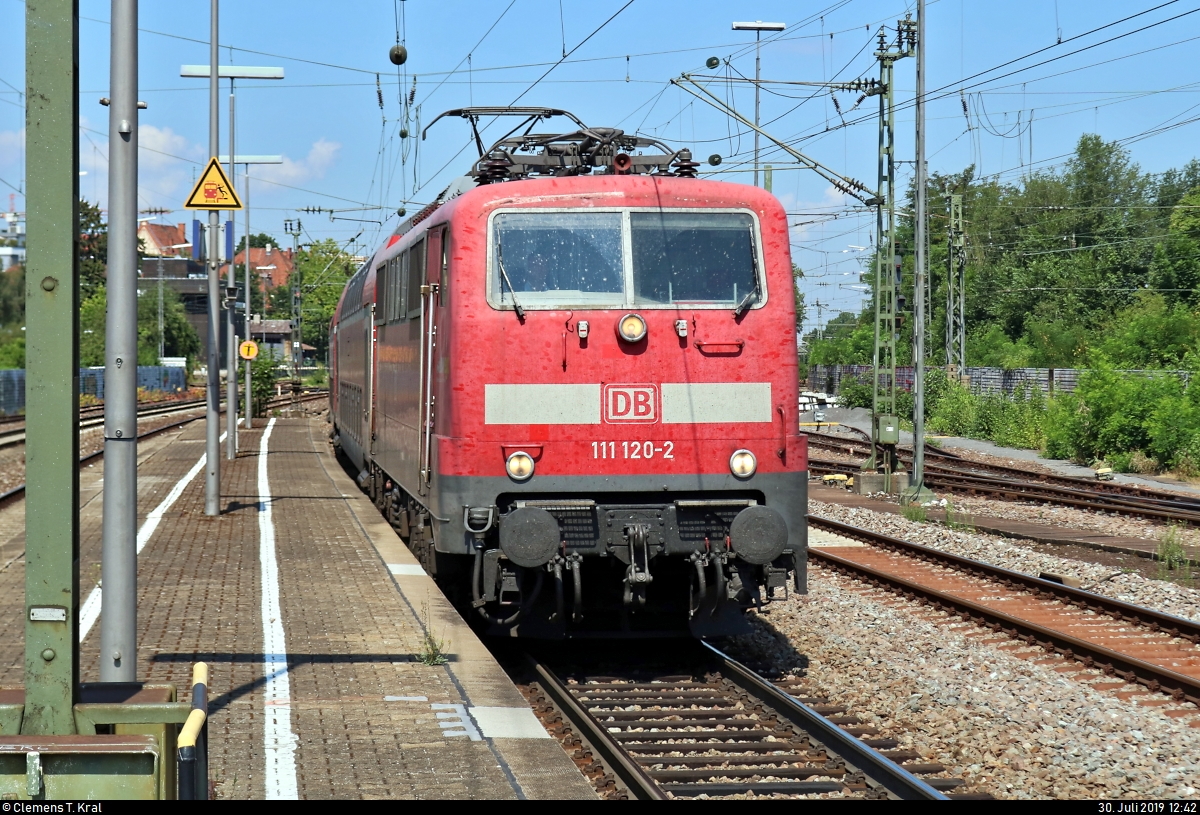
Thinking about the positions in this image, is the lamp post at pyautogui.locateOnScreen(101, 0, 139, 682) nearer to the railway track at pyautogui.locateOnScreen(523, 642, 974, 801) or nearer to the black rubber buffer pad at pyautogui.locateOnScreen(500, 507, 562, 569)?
the railway track at pyautogui.locateOnScreen(523, 642, 974, 801)

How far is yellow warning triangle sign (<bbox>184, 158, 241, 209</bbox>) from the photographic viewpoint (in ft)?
42.6

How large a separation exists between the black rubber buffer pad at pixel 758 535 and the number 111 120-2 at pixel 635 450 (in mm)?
635

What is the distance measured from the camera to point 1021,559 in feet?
45.5

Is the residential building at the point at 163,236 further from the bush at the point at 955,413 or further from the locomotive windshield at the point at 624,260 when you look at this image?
the locomotive windshield at the point at 624,260

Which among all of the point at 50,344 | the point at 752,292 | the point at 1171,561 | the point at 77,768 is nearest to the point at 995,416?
the point at 1171,561

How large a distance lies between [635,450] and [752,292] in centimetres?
136

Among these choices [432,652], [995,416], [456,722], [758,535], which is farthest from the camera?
[995,416]

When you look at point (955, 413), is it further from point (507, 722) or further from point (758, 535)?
point (507, 722)

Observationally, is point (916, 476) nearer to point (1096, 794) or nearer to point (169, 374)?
point (1096, 794)

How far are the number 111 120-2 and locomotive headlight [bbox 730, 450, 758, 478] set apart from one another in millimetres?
414

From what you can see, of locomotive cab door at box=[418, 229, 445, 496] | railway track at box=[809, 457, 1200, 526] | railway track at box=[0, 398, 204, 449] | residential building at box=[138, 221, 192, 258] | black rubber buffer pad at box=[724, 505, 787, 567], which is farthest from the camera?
residential building at box=[138, 221, 192, 258]

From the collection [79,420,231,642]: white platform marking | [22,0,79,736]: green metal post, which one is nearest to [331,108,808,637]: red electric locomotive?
[79,420,231,642]: white platform marking

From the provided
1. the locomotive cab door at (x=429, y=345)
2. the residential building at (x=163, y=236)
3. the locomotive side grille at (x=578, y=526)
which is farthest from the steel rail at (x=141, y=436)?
the residential building at (x=163, y=236)

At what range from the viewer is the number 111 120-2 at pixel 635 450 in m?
8.19
